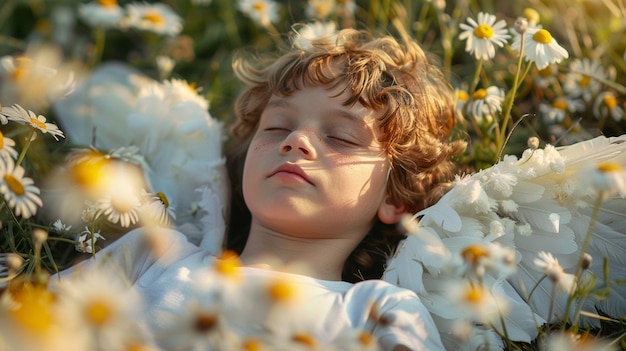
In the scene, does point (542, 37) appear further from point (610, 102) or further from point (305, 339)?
point (305, 339)

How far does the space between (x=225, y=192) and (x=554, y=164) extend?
2.31ft

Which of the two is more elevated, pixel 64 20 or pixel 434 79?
pixel 434 79

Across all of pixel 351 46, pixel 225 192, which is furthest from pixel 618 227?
pixel 225 192

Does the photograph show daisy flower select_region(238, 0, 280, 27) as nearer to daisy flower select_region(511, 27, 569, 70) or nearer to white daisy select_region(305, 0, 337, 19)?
white daisy select_region(305, 0, 337, 19)

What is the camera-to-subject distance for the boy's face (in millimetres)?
1229

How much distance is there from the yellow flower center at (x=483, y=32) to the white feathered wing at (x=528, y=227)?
1.05 ft

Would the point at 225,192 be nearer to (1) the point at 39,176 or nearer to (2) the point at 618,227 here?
(1) the point at 39,176

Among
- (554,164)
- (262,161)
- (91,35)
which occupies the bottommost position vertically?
(91,35)

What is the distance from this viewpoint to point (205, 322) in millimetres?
737

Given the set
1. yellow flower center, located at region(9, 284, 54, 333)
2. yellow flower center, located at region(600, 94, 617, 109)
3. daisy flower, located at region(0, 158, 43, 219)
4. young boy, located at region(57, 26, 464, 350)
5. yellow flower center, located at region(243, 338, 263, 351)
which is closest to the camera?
yellow flower center, located at region(9, 284, 54, 333)

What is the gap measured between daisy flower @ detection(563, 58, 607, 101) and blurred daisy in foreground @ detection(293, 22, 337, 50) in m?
0.58

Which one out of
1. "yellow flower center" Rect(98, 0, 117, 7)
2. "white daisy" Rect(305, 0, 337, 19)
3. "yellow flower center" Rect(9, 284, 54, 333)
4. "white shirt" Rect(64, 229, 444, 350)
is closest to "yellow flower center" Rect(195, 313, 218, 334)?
"white shirt" Rect(64, 229, 444, 350)

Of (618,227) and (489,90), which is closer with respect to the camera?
(618,227)

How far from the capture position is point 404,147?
1373 millimetres
